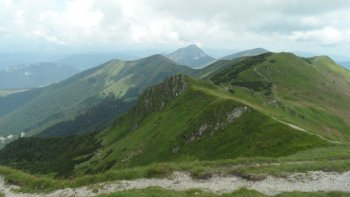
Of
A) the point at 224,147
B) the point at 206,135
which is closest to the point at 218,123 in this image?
the point at 206,135

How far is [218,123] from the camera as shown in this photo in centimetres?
9081

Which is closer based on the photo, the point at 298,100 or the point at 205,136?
the point at 205,136

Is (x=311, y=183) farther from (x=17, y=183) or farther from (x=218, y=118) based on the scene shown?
(x=218, y=118)

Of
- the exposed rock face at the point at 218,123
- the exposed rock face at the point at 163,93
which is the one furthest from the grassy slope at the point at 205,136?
the exposed rock face at the point at 163,93

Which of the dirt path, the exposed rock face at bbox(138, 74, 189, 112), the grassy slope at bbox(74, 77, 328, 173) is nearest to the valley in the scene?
the dirt path

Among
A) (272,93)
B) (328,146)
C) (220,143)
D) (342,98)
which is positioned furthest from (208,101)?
(342,98)

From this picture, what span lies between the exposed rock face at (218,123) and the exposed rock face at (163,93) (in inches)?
1752

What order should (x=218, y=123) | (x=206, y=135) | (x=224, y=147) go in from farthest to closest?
(x=218, y=123) < (x=206, y=135) < (x=224, y=147)

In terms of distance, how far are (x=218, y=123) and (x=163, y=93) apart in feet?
235

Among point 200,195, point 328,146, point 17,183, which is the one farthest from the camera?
point 328,146

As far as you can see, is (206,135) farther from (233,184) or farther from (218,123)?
(233,184)

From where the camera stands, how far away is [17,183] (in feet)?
144

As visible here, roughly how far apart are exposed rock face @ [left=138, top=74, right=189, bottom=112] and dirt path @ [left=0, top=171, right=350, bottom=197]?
329 feet

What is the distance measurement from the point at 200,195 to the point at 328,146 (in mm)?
32196
